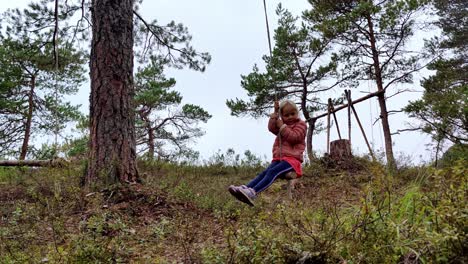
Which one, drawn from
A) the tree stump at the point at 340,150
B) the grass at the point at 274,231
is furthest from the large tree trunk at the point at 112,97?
the tree stump at the point at 340,150

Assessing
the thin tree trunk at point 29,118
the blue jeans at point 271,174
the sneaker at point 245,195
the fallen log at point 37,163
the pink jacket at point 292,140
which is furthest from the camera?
the thin tree trunk at point 29,118

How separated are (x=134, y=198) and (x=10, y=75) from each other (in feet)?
46.2

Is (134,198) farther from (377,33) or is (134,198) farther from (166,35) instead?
(377,33)

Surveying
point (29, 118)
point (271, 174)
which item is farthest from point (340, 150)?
point (29, 118)

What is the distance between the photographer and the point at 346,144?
34.3 ft

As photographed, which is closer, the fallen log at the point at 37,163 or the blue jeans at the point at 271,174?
the blue jeans at the point at 271,174

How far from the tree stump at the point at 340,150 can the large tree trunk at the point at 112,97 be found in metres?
5.77

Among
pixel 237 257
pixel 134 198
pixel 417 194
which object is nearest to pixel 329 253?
pixel 237 257

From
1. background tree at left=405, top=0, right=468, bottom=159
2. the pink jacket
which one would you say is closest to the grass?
the pink jacket

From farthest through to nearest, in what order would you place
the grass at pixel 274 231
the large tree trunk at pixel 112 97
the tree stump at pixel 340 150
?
the tree stump at pixel 340 150, the large tree trunk at pixel 112 97, the grass at pixel 274 231

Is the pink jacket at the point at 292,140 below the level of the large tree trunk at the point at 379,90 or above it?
below

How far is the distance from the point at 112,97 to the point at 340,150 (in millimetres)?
6235

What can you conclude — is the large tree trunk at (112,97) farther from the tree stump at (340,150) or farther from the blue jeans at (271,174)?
the tree stump at (340,150)

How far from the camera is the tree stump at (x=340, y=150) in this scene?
10391 millimetres
